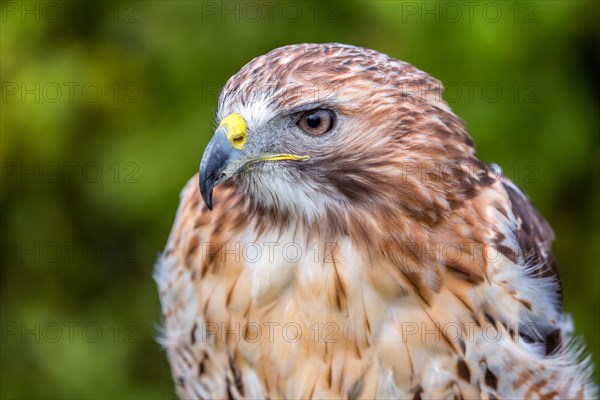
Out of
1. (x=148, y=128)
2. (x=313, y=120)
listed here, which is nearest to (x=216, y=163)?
(x=313, y=120)

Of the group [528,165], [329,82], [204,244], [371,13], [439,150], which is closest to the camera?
[329,82]

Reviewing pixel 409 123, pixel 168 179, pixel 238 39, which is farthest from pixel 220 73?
pixel 409 123

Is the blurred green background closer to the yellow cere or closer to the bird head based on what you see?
the bird head

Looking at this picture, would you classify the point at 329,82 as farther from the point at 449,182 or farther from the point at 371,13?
the point at 371,13

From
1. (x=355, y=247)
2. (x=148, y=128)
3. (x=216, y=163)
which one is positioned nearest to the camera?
(x=216, y=163)

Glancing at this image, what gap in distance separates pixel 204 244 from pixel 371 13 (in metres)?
1.28

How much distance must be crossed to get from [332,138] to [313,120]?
72 mm

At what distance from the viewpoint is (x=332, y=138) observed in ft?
7.29

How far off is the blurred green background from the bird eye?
1135 millimetres

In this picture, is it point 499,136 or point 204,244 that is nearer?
point 204,244

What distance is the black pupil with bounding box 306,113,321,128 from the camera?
218 centimetres

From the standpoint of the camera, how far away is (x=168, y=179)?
354 cm

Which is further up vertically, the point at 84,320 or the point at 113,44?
the point at 113,44

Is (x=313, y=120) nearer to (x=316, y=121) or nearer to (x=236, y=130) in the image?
(x=316, y=121)
